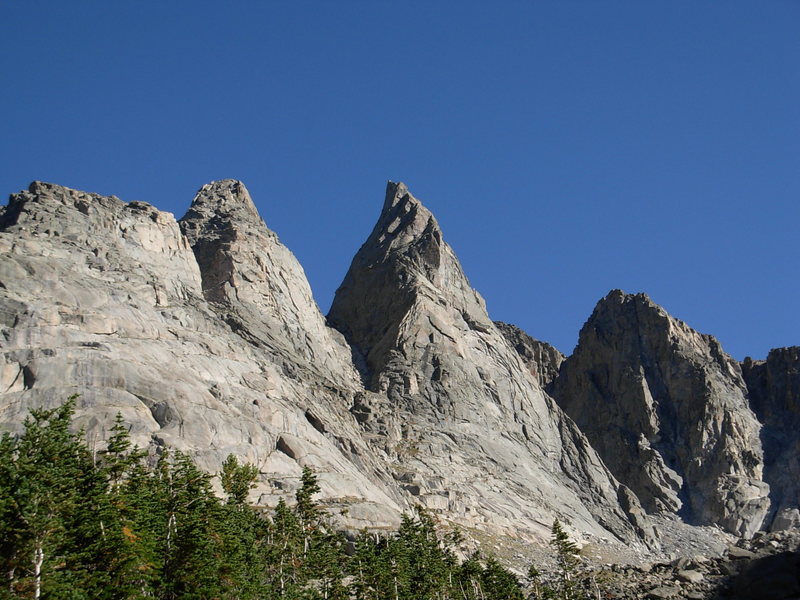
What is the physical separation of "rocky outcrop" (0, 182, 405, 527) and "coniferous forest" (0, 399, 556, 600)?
74.7ft

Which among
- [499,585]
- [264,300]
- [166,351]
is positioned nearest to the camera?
[499,585]

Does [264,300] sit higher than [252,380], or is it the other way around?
[264,300]

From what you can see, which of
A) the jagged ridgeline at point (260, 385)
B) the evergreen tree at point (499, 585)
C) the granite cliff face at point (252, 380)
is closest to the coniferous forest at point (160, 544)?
the evergreen tree at point (499, 585)

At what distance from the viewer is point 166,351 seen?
12838 centimetres

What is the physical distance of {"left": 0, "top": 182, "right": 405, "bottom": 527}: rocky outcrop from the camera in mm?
110750

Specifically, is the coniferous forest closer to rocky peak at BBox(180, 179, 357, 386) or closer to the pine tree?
the pine tree

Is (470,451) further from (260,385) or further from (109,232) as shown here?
(109,232)

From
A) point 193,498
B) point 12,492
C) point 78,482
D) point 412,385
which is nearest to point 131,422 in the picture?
point 193,498

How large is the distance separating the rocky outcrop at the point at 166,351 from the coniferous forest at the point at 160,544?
2278cm

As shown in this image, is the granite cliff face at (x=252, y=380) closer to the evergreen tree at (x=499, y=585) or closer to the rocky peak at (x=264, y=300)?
the rocky peak at (x=264, y=300)

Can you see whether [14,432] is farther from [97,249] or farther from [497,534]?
[497,534]

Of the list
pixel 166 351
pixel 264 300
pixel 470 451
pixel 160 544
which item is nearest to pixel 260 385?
pixel 166 351

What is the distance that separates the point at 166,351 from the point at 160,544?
2727 inches

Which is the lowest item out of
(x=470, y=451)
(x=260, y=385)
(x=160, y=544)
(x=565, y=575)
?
(x=160, y=544)
